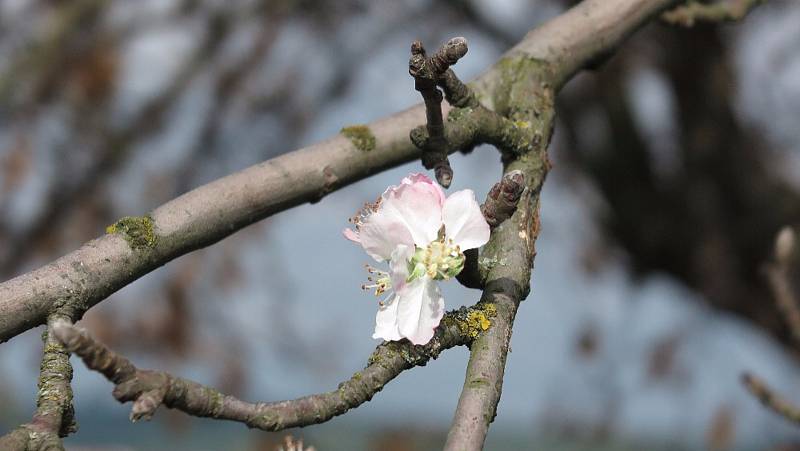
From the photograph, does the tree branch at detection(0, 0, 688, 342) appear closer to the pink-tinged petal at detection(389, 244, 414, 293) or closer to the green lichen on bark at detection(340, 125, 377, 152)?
the green lichen on bark at detection(340, 125, 377, 152)

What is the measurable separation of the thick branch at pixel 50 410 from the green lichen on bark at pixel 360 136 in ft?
1.92

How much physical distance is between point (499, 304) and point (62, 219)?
3398 millimetres

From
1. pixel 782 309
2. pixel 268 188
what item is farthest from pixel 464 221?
pixel 782 309

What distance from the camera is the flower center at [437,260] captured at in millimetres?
1093

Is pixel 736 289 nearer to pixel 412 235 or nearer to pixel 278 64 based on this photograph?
pixel 278 64

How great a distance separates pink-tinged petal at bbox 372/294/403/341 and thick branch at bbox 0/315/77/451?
0.36m

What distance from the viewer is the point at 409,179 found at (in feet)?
3.60

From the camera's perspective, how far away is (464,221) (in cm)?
110

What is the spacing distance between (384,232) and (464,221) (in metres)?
0.10

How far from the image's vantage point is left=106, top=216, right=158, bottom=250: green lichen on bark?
1.32 metres

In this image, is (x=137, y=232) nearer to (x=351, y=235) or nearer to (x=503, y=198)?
(x=351, y=235)

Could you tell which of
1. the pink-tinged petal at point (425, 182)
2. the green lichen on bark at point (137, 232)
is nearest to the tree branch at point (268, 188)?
the green lichen on bark at point (137, 232)

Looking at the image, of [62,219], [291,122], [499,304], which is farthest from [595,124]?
[499,304]

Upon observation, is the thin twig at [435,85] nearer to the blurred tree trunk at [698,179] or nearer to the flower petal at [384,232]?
the flower petal at [384,232]
